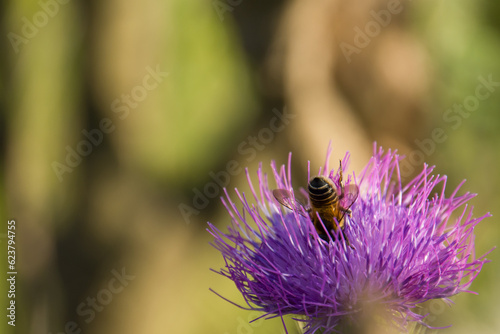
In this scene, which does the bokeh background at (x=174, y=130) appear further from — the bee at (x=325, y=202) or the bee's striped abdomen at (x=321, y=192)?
the bee's striped abdomen at (x=321, y=192)

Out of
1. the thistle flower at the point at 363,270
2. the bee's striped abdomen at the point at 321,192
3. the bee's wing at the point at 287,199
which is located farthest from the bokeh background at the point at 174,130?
the bee's striped abdomen at the point at 321,192

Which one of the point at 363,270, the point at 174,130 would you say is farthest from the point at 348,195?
the point at 174,130

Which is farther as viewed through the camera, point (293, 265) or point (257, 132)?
point (257, 132)

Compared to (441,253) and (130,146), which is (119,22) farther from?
(441,253)

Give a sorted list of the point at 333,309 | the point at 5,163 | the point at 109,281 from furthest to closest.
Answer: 1. the point at 5,163
2. the point at 109,281
3. the point at 333,309

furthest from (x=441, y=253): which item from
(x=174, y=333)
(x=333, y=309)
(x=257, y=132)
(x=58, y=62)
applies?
(x=58, y=62)
